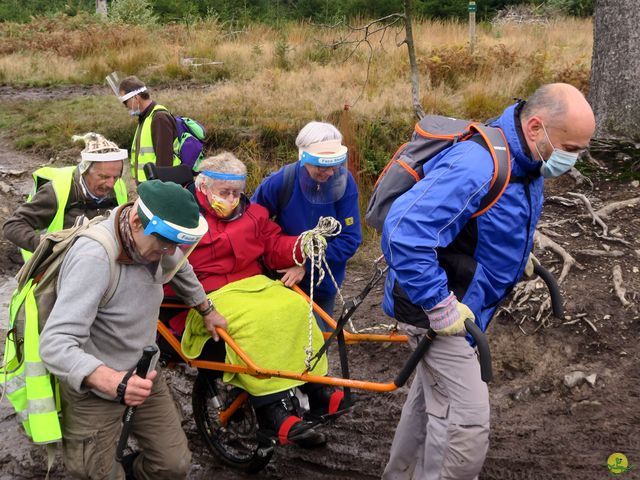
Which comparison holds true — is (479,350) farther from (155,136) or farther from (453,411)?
(155,136)

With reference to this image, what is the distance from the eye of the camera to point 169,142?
7.03m

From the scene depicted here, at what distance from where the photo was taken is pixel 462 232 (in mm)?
3391

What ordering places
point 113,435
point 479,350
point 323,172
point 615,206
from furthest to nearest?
point 615,206, point 323,172, point 113,435, point 479,350

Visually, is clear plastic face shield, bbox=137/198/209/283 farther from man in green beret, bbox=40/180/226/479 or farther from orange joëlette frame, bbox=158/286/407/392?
orange joëlette frame, bbox=158/286/407/392

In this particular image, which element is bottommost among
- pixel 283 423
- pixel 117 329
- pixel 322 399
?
pixel 322 399

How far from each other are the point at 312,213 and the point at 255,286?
0.64m

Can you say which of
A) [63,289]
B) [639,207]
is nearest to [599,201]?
[639,207]

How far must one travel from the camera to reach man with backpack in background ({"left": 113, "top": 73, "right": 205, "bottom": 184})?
7.02 m

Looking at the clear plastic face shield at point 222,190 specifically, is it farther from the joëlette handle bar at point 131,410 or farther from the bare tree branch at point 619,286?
the bare tree branch at point 619,286

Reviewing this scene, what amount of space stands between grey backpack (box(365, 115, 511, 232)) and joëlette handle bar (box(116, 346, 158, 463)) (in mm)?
1196

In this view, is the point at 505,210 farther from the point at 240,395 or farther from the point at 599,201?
the point at 599,201

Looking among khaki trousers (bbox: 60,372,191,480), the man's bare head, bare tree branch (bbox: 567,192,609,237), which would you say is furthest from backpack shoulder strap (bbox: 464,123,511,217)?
bare tree branch (bbox: 567,192,609,237)

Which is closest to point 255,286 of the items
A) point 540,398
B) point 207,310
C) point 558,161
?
point 207,310

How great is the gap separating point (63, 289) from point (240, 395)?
1.56 m
